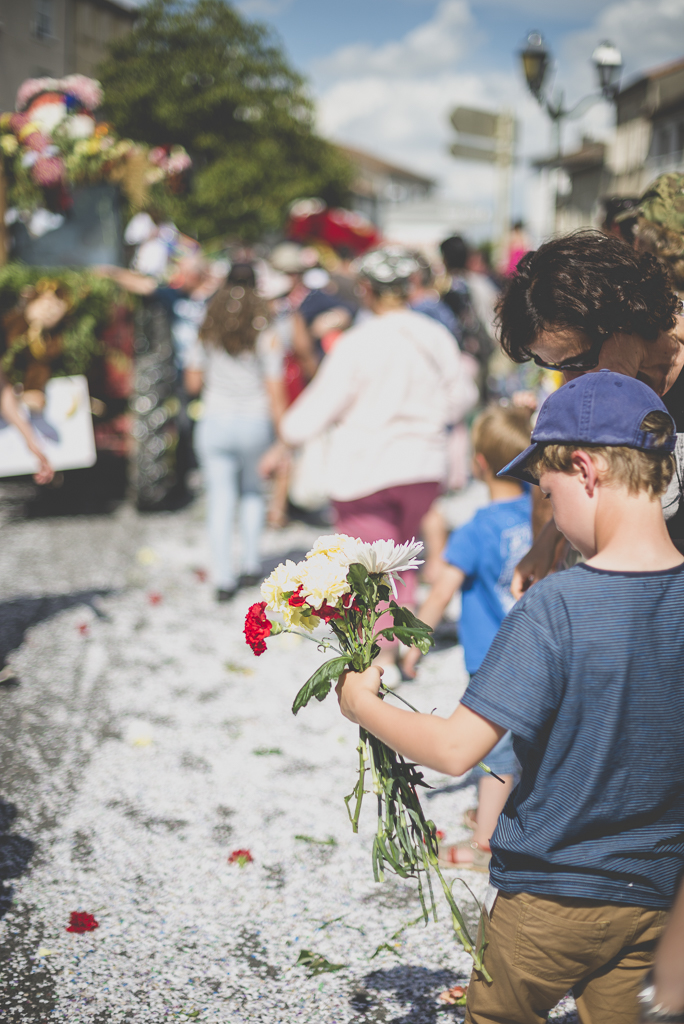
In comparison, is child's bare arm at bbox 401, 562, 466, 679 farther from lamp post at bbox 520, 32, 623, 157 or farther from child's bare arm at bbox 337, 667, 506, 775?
lamp post at bbox 520, 32, 623, 157

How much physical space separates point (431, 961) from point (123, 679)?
2.48 m

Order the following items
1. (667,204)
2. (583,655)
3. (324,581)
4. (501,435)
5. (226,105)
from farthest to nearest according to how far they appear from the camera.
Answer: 1. (226,105)
2. (501,435)
3. (667,204)
4. (324,581)
5. (583,655)

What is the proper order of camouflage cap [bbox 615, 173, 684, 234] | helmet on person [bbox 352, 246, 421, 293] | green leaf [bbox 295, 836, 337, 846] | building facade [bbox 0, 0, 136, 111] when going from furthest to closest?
1. building facade [bbox 0, 0, 136, 111]
2. helmet on person [bbox 352, 246, 421, 293]
3. green leaf [bbox 295, 836, 337, 846]
4. camouflage cap [bbox 615, 173, 684, 234]

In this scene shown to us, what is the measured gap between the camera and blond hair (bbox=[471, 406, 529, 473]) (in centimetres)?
323

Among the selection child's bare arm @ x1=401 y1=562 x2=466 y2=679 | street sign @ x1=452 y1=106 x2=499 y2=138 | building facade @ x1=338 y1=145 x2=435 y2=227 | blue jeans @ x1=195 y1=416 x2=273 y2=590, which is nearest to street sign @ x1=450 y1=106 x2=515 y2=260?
street sign @ x1=452 y1=106 x2=499 y2=138

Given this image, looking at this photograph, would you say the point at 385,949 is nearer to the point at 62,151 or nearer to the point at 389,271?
the point at 389,271

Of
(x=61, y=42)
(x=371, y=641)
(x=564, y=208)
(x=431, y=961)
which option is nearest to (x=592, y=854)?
(x=371, y=641)

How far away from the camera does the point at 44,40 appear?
25.4ft

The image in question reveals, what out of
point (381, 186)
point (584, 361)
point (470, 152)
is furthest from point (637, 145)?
point (381, 186)

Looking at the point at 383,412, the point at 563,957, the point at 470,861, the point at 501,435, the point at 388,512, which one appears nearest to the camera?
the point at 563,957

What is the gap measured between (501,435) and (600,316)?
1419 mm

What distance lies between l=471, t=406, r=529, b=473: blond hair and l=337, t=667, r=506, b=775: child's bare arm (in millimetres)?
1781

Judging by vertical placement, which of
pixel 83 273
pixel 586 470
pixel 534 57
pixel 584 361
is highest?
pixel 534 57

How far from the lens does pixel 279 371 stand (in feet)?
18.3
